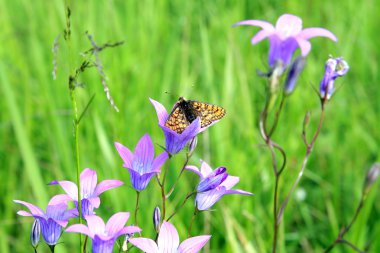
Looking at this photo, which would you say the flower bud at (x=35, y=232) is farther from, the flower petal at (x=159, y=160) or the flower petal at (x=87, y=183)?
the flower petal at (x=159, y=160)

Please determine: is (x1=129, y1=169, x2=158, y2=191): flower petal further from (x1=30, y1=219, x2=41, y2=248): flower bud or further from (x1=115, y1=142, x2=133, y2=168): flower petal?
(x1=30, y1=219, x2=41, y2=248): flower bud

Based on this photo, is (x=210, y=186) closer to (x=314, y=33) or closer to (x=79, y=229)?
(x=79, y=229)

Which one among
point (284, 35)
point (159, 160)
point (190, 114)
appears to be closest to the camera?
point (159, 160)

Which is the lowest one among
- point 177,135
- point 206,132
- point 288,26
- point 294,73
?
point 206,132

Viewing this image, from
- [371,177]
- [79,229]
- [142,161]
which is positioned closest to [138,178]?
[142,161]

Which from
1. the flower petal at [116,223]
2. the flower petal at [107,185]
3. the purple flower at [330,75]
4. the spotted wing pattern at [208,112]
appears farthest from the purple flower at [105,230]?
the purple flower at [330,75]

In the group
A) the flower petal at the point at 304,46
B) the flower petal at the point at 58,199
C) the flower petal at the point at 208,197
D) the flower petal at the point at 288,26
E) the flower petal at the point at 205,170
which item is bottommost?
the flower petal at the point at 208,197
